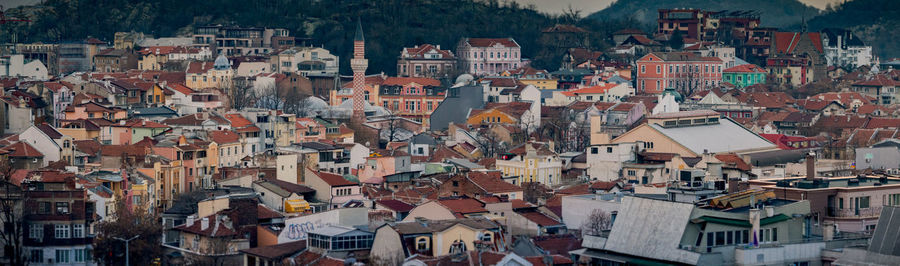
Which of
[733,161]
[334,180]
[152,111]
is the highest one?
[152,111]

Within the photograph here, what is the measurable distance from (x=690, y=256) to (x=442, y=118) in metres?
43.5

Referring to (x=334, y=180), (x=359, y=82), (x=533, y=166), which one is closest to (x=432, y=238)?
(x=334, y=180)

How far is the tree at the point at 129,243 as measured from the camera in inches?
1249

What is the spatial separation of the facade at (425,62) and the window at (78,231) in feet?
169

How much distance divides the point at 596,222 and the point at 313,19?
6685 centimetres

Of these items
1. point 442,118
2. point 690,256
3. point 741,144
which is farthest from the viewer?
point 442,118

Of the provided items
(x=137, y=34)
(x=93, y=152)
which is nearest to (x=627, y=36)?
(x=137, y=34)

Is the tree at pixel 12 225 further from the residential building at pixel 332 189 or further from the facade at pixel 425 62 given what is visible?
the facade at pixel 425 62

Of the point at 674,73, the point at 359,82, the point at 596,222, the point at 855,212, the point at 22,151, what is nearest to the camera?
the point at 855,212

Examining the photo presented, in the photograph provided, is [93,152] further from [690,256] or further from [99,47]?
[99,47]

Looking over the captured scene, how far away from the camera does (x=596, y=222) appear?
103 ft

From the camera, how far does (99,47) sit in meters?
87.9

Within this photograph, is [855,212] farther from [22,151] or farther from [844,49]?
[844,49]

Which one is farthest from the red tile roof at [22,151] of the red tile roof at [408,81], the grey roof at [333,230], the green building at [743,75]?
the green building at [743,75]
